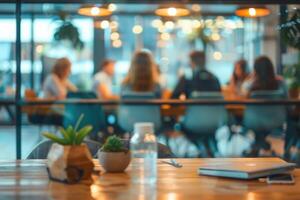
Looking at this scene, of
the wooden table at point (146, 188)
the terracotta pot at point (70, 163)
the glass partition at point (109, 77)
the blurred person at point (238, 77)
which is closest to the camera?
the wooden table at point (146, 188)

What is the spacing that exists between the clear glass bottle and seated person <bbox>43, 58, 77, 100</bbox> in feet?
12.9

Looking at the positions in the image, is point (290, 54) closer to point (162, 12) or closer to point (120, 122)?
point (162, 12)

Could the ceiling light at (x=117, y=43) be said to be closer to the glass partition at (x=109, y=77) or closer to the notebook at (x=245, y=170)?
the glass partition at (x=109, y=77)

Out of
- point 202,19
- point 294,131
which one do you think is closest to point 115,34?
point 202,19

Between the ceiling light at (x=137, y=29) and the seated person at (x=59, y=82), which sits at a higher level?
the ceiling light at (x=137, y=29)

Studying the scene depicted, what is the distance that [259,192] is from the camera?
1549mm

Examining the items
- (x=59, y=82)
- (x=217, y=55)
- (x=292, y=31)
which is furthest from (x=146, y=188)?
(x=217, y=55)

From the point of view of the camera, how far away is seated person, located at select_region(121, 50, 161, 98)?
539 cm

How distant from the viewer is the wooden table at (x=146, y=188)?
1.51m

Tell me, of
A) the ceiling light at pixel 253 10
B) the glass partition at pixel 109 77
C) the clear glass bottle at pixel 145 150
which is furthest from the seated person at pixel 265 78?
the clear glass bottle at pixel 145 150

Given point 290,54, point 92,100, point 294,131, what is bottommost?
point 294,131

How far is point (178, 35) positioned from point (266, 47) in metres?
1.91

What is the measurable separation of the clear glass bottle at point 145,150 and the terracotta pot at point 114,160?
41mm

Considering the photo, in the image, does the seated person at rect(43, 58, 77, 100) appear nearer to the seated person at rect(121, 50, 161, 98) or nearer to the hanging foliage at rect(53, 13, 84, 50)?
the hanging foliage at rect(53, 13, 84, 50)
